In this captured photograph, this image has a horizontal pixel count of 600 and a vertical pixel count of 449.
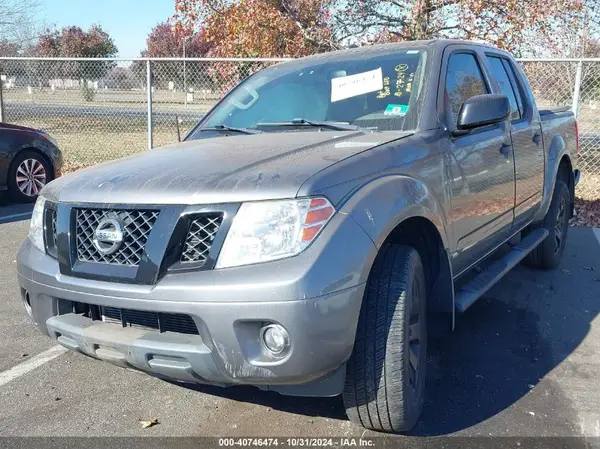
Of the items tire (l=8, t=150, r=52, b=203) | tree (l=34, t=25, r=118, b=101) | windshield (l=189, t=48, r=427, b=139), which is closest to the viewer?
windshield (l=189, t=48, r=427, b=139)

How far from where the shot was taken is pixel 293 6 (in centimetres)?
1152

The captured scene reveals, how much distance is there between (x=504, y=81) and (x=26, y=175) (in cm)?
661

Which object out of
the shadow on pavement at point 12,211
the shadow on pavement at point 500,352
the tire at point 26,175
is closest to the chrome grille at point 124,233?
the shadow on pavement at point 500,352

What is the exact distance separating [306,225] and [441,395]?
1492 millimetres

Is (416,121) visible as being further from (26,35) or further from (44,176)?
(26,35)

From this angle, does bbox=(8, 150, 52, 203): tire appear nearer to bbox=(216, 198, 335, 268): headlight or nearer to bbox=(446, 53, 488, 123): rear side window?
bbox=(446, 53, 488, 123): rear side window

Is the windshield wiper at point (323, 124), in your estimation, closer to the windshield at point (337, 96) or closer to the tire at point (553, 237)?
the windshield at point (337, 96)

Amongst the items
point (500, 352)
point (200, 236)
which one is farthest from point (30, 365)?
point (500, 352)

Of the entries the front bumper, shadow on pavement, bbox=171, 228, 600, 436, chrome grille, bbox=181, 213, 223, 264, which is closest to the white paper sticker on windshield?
the front bumper

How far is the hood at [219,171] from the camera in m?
2.34

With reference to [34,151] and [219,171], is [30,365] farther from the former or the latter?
[34,151]

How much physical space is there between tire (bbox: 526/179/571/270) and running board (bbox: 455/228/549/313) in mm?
320

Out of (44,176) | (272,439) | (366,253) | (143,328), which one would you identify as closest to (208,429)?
(272,439)

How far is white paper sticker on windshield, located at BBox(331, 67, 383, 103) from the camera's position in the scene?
11.5 ft
